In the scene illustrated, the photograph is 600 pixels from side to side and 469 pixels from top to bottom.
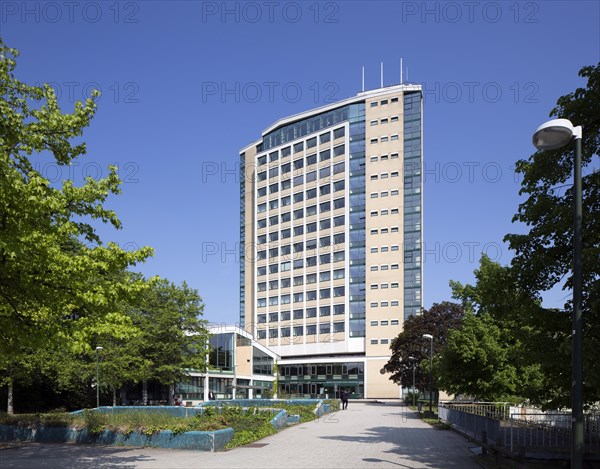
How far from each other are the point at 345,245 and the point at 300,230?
33.1ft

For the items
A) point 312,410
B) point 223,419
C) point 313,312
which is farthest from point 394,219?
point 223,419

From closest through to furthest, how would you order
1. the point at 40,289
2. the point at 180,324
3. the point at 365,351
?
1. the point at 40,289
2. the point at 180,324
3. the point at 365,351

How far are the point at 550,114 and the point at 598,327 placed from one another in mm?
5995

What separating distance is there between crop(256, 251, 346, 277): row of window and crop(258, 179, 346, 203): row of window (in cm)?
1056

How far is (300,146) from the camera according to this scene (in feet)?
363

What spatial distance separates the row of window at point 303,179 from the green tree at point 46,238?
9102 centimetres

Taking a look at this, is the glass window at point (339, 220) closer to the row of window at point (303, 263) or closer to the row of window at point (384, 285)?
the row of window at point (303, 263)

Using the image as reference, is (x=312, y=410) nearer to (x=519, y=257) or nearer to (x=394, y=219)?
(x=519, y=257)

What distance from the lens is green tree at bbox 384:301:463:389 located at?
58.1 meters

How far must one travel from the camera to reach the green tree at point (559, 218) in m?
14.8

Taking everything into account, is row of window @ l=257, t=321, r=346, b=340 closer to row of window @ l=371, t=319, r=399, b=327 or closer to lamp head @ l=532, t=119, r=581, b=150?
row of window @ l=371, t=319, r=399, b=327

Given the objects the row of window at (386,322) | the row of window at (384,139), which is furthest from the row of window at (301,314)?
the row of window at (384,139)

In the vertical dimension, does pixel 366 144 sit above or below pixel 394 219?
above

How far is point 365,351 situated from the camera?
3912 inches
